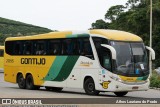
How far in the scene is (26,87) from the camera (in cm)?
3098

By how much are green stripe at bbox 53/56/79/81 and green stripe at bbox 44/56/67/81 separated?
201mm

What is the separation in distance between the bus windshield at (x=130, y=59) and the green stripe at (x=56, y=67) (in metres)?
3.79

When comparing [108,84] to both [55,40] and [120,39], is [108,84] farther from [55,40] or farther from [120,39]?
[55,40]

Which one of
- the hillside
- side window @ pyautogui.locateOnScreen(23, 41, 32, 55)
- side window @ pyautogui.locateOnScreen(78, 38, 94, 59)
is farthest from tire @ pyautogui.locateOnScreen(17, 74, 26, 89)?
the hillside

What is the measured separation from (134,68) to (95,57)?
1.92m

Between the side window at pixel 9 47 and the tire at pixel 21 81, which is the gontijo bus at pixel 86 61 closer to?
the tire at pixel 21 81

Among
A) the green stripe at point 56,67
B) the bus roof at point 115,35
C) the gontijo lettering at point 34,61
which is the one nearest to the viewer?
the bus roof at point 115,35

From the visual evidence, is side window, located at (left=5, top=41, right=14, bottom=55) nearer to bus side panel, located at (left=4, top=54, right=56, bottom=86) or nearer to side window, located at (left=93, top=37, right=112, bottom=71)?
bus side panel, located at (left=4, top=54, right=56, bottom=86)

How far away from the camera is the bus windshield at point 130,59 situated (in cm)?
2456

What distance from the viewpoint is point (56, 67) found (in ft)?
93.4

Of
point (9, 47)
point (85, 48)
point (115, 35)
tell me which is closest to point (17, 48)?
point (9, 47)

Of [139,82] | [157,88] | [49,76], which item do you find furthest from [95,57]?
[157,88]

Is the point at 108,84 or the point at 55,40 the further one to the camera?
the point at 55,40

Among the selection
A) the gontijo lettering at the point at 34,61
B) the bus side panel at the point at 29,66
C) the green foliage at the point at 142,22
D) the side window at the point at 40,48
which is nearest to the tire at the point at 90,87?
the bus side panel at the point at 29,66
